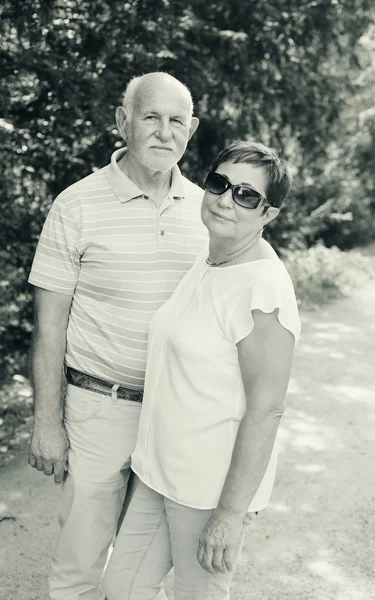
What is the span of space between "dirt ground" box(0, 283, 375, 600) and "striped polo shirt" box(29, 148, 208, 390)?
53.4 inches

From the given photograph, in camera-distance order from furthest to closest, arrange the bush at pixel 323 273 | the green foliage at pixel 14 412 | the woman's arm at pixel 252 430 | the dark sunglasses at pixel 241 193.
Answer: the bush at pixel 323 273
the green foliage at pixel 14 412
the dark sunglasses at pixel 241 193
the woman's arm at pixel 252 430

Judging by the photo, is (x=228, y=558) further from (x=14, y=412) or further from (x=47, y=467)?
(x=14, y=412)

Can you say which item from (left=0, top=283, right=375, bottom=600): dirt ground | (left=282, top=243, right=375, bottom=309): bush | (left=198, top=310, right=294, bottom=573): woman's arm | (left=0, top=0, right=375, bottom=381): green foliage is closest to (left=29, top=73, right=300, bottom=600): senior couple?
(left=198, top=310, right=294, bottom=573): woman's arm

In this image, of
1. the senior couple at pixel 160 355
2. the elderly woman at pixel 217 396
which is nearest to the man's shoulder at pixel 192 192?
the senior couple at pixel 160 355

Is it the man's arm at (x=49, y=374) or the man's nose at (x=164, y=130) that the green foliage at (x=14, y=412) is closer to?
the man's arm at (x=49, y=374)

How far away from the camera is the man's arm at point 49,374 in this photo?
99.3 inches

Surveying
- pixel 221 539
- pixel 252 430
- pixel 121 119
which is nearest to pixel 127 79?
pixel 121 119

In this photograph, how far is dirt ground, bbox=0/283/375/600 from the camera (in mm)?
3338

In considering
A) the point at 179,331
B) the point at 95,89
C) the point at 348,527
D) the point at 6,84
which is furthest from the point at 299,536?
the point at 6,84

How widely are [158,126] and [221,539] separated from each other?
140 centimetres

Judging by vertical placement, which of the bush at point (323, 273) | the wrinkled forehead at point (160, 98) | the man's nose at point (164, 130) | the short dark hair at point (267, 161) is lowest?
the bush at point (323, 273)

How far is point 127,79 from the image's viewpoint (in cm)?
466

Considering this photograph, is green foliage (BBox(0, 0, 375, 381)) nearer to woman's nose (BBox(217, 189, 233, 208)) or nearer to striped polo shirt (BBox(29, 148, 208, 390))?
striped polo shirt (BBox(29, 148, 208, 390))

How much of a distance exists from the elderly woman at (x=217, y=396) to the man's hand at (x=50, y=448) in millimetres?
384
